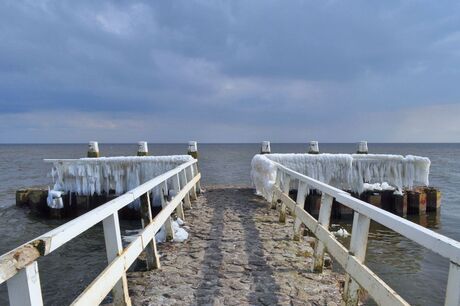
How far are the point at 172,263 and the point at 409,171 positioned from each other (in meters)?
11.5

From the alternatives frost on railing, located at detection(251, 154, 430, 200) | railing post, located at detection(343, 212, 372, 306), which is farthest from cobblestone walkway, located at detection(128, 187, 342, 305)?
frost on railing, located at detection(251, 154, 430, 200)

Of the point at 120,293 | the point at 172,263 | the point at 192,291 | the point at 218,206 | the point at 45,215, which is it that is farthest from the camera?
the point at 45,215

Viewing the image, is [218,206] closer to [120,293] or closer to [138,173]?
[138,173]

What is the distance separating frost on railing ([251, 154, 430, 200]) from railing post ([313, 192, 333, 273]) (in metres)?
8.02

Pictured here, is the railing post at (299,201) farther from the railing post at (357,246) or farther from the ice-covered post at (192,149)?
the ice-covered post at (192,149)

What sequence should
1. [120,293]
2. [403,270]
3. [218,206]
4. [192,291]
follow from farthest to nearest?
[218,206]
[403,270]
[192,291]
[120,293]

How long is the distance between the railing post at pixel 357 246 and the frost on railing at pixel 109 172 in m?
10.0

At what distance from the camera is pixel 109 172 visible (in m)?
13.9

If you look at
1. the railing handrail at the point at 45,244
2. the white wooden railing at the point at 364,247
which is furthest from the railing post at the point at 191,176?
the railing handrail at the point at 45,244

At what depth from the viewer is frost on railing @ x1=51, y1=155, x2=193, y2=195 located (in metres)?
13.6

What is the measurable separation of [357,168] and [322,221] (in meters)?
9.47

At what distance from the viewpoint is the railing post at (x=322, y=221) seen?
4977mm

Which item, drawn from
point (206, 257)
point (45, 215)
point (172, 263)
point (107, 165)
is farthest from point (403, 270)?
point (45, 215)

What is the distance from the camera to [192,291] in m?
4.55
